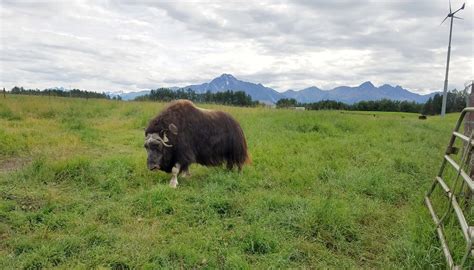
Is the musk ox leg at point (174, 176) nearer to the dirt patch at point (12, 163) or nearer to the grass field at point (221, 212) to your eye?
the grass field at point (221, 212)

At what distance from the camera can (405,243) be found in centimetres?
393

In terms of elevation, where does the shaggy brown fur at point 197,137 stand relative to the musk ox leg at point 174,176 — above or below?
above

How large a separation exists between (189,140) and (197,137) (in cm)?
20

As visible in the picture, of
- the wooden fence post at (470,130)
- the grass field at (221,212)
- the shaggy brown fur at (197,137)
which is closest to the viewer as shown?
the grass field at (221,212)

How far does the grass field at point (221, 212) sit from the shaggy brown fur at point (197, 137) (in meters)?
0.36

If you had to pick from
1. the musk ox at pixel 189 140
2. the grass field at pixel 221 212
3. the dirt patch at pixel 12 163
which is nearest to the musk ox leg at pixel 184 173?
the musk ox at pixel 189 140

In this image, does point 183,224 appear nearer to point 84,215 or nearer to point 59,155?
point 84,215

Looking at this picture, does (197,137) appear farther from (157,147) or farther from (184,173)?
(157,147)

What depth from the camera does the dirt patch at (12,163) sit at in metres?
6.99

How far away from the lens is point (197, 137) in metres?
6.96

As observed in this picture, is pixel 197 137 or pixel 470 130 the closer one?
pixel 470 130

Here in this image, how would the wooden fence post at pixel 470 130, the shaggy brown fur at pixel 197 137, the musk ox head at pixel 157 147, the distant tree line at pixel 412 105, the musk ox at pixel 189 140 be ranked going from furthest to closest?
1. the distant tree line at pixel 412 105
2. the shaggy brown fur at pixel 197 137
3. the musk ox at pixel 189 140
4. the musk ox head at pixel 157 147
5. the wooden fence post at pixel 470 130

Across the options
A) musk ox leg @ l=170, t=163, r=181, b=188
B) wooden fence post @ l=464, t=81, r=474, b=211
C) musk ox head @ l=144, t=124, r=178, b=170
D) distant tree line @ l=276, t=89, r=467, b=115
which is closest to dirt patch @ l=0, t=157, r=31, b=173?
musk ox head @ l=144, t=124, r=178, b=170

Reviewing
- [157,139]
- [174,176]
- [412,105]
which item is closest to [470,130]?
[174,176]
